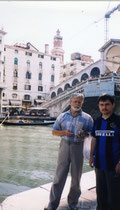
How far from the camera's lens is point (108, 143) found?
218 cm

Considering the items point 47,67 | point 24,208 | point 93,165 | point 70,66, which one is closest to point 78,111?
point 93,165

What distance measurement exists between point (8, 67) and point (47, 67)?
7.43m

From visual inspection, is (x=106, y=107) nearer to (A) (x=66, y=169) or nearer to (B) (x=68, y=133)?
(B) (x=68, y=133)

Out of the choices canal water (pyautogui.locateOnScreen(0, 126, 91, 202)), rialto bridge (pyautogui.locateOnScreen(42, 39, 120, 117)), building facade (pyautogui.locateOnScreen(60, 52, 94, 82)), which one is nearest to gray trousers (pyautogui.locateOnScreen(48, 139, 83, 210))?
canal water (pyautogui.locateOnScreen(0, 126, 91, 202))

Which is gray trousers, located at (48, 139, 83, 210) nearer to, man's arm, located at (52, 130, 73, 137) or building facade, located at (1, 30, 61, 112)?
man's arm, located at (52, 130, 73, 137)

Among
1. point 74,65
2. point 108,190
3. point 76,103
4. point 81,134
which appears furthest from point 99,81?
point 74,65

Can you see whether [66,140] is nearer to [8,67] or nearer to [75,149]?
[75,149]

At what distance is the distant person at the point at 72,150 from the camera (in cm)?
264

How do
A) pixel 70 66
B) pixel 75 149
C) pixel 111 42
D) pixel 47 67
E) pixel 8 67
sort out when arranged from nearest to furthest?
1. pixel 75 149
2. pixel 111 42
3. pixel 8 67
4. pixel 47 67
5. pixel 70 66

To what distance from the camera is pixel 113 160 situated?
2.17 metres

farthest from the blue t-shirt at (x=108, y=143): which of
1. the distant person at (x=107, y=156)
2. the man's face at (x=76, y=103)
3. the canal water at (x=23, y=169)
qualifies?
the canal water at (x=23, y=169)

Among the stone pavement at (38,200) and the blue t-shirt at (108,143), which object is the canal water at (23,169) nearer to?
the stone pavement at (38,200)

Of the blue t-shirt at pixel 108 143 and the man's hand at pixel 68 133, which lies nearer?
the blue t-shirt at pixel 108 143

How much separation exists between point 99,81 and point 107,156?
697 inches
